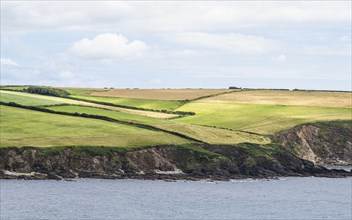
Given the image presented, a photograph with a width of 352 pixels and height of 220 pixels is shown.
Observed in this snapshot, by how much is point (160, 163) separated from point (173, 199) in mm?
28470

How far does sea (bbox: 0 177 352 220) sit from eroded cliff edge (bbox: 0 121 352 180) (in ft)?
17.1

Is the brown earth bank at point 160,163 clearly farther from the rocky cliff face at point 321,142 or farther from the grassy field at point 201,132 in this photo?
the rocky cliff face at point 321,142

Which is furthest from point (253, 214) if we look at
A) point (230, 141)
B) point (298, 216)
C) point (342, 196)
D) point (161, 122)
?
point (161, 122)

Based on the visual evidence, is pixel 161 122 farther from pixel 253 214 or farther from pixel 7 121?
pixel 253 214

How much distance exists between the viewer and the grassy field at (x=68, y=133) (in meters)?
149

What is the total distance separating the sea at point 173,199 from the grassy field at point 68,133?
47.2ft

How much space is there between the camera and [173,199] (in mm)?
122125

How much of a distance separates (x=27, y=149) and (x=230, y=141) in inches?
1760

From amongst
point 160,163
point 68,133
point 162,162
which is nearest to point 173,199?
point 160,163

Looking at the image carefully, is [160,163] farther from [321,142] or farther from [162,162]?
[321,142]

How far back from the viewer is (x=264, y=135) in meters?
181

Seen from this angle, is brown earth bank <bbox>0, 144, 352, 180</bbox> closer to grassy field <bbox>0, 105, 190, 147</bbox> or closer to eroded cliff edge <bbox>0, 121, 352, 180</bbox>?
eroded cliff edge <bbox>0, 121, 352, 180</bbox>

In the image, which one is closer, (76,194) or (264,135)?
(76,194)

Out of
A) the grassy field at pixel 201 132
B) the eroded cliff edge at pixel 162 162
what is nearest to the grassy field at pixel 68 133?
the eroded cliff edge at pixel 162 162
